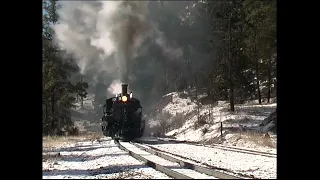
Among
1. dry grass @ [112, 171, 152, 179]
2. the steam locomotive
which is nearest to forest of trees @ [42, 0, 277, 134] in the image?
the steam locomotive

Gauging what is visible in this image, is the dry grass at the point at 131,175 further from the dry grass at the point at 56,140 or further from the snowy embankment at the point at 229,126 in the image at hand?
the dry grass at the point at 56,140

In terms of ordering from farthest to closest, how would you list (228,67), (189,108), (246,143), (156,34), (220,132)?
1. (189,108)
2. (156,34)
3. (228,67)
4. (220,132)
5. (246,143)

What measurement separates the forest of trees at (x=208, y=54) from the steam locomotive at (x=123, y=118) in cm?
585

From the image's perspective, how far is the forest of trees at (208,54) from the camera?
72.5ft

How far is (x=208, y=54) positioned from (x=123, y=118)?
78.4ft

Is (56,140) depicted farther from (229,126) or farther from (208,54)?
(208,54)

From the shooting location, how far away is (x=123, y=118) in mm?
23406

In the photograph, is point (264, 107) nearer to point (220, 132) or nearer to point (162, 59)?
point (220, 132)

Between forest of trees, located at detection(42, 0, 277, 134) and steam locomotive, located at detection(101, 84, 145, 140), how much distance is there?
5.85 meters
